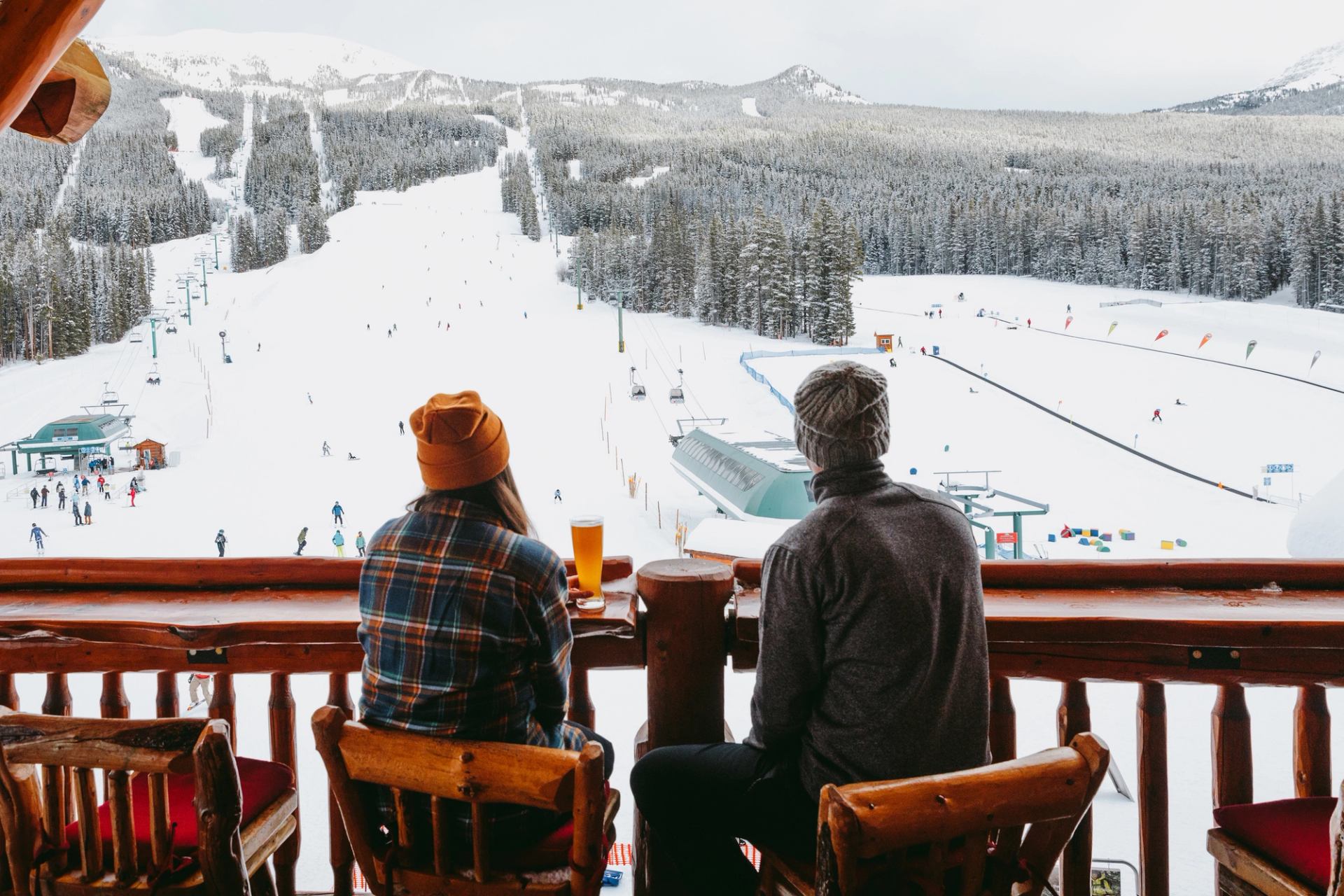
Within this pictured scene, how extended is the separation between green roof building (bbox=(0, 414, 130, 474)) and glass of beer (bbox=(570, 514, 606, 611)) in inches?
471

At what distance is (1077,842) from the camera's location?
134 centimetres

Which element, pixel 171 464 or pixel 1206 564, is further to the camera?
pixel 171 464

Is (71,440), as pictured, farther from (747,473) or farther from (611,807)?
(611,807)

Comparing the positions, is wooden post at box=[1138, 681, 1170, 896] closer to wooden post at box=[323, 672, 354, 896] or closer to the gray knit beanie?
the gray knit beanie

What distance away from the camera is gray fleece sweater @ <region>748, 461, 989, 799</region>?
1.08 m

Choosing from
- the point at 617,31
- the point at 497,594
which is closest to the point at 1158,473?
the point at 617,31

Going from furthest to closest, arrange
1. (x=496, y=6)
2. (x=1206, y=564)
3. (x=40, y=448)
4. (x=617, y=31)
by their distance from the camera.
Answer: (x=617, y=31), (x=496, y=6), (x=40, y=448), (x=1206, y=564)

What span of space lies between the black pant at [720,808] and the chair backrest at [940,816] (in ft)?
0.90

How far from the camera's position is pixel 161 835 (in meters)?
0.96

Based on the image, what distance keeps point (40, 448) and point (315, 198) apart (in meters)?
64.8

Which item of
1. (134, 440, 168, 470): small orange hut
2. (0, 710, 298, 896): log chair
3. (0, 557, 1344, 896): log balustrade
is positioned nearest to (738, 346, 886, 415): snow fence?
(134, 440, 168, 470): small orange hut

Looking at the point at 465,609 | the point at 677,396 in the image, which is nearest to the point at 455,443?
the point at 465,609

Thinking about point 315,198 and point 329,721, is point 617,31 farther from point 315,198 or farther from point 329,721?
point 315,198

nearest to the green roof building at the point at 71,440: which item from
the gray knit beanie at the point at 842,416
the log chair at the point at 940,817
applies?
the gray knit beanie at the point at 842,416
